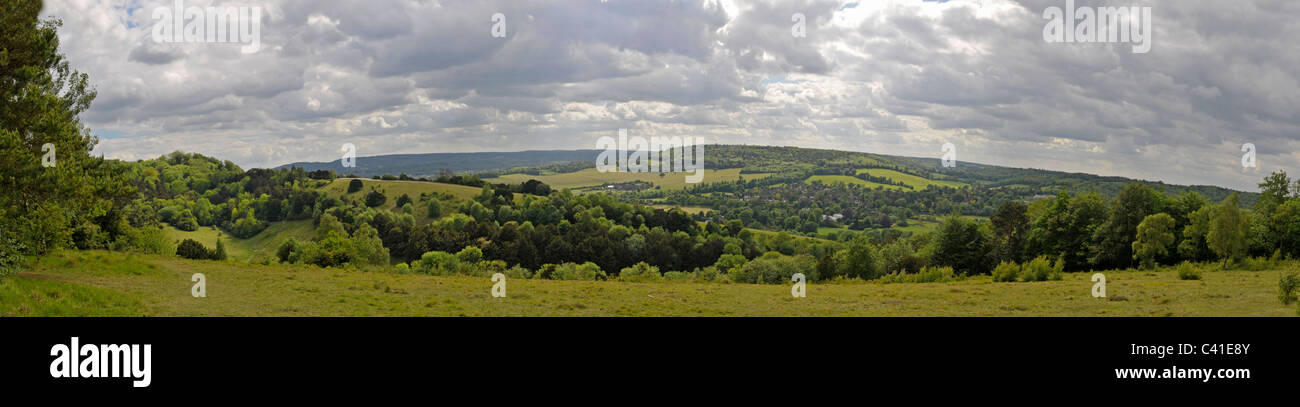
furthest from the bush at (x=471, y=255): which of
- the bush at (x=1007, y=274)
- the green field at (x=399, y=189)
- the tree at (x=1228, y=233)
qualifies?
the tree at (x=1228, y=233)

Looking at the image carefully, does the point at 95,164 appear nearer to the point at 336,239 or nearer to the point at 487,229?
the point at 336,239

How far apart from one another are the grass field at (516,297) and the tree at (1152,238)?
8.58 metres

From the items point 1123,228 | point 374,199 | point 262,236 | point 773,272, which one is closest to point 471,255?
point 773,272

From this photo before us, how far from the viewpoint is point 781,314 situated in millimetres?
21594

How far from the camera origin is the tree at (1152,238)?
133ft

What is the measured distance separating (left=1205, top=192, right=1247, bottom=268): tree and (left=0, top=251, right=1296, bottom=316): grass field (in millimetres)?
5537

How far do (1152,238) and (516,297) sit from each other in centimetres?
4172

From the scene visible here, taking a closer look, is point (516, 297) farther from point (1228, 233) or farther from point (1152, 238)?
point (1152, 238)

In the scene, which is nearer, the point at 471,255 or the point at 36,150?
the point at 36,150

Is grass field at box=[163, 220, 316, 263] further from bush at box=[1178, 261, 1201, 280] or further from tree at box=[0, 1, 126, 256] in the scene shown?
bush at box=[1178, 261, 1201, 280]

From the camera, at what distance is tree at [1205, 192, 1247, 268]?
3606cm

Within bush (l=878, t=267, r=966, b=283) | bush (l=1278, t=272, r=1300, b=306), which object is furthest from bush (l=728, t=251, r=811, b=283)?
bush (l=1278, t=272, r=1300, b=306)

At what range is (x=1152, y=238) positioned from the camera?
40594mm

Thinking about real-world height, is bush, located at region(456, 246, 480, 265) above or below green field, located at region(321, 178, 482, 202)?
below
